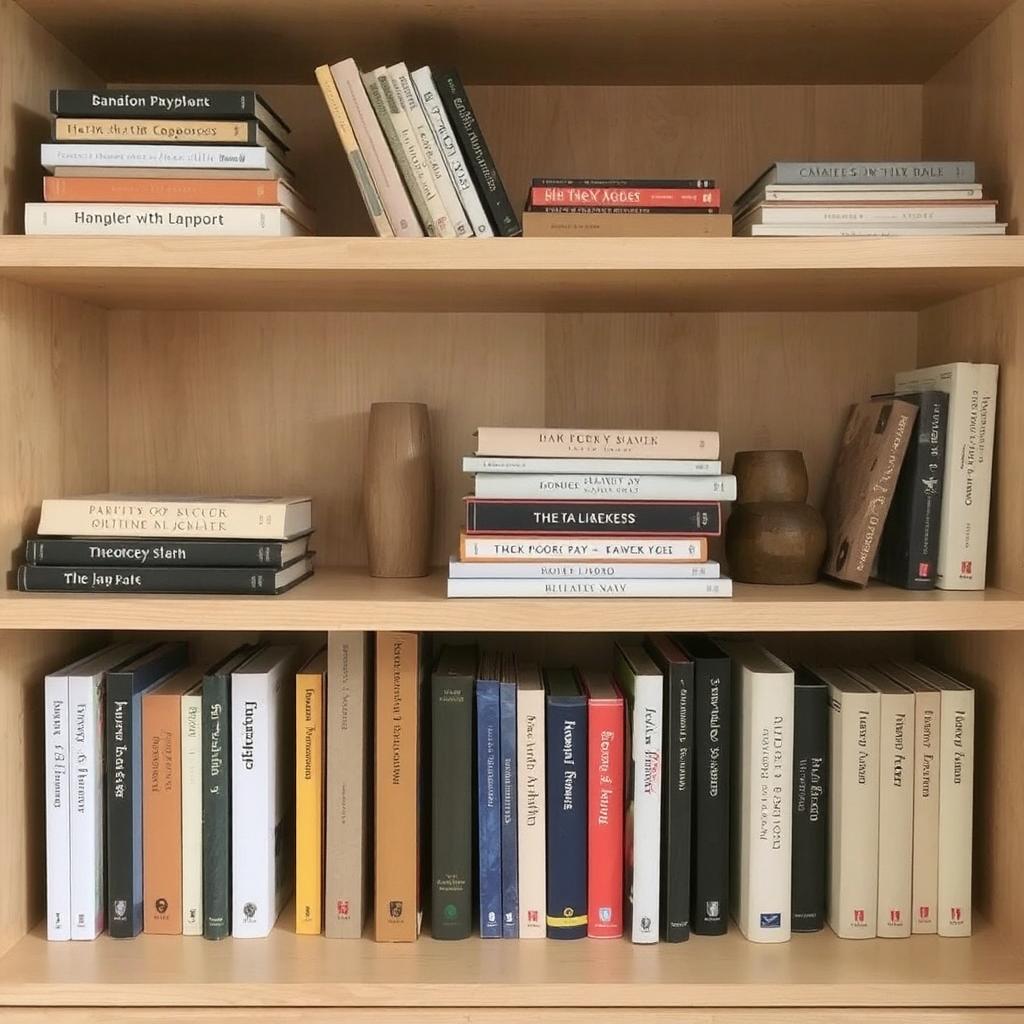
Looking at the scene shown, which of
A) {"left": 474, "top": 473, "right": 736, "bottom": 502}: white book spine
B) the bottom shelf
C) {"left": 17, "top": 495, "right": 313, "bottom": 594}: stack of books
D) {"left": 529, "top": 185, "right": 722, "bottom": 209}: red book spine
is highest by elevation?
{"left": 529, "top": 185, "right": 722, "bottom": 209}: red book spine

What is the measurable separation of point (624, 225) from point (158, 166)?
18.7 inches

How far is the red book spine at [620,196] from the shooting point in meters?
1.14

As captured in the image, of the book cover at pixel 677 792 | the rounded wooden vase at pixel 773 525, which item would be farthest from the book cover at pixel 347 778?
the rounded wooden vase at pixel 773 525

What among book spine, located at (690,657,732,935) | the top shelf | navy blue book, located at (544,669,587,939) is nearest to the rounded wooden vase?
book spine, located at (690,657,732,935)

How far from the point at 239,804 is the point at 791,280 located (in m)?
0.81

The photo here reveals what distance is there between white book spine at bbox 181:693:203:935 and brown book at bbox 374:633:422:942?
196mm

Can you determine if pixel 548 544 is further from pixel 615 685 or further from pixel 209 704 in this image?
pixel 209 704

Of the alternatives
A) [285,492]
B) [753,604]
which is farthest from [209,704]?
[753,604]

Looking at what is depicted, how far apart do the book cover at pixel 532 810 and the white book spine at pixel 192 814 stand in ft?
1.14

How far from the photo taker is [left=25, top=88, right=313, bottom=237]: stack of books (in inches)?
44.0

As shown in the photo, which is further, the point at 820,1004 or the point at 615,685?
the point at 615,685

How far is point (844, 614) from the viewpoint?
1.10 m

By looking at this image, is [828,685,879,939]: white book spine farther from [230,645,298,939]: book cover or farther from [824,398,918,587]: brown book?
[230,645,298,939]: book cover

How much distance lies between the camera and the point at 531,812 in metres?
1.20
